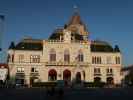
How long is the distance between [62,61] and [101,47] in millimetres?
16440

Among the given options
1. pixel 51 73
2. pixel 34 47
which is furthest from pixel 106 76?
pixel 34 47

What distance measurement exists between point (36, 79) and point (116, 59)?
27.2m

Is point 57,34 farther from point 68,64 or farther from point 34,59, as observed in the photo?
point 68,64

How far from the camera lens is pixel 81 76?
86.8m

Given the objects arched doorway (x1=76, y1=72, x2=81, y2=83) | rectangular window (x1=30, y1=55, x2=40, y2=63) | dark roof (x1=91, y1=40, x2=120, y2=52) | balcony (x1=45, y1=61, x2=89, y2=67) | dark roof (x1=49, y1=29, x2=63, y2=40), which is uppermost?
dark roof (x1=49, y1=29, x2=63, y2=40)

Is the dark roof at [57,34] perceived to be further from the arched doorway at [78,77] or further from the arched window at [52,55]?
the arched doorway at [78,77]

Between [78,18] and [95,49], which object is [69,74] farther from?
[78,18]

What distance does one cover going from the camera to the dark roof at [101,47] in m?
93.4

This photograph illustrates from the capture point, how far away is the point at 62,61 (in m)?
86.6

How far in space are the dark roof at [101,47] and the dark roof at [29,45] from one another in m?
17.9

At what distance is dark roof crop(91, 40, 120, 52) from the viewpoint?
93.4 metres

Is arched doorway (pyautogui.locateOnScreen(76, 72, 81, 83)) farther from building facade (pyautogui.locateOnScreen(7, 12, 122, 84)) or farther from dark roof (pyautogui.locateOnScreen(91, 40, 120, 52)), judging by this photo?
dark roof (pyautogui.locateOnScreen(91, 40, 120, 52))

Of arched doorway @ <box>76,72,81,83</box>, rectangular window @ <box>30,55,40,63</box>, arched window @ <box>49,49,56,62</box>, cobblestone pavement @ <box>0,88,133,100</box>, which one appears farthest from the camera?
arched window @ <box>49,49,56,62</box>

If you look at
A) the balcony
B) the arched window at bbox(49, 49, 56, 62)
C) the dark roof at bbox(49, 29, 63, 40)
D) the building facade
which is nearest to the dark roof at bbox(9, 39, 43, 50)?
the building facade
